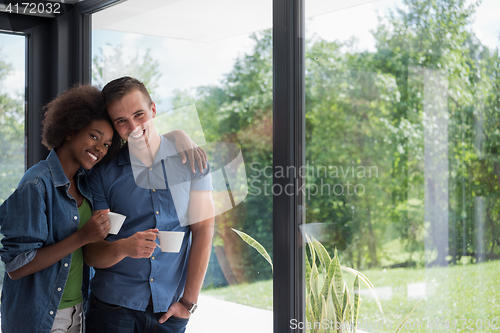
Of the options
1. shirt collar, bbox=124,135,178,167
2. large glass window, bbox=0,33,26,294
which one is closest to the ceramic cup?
shirt collar, bbox=124,135,178,167

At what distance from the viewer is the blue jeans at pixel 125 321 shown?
146cm

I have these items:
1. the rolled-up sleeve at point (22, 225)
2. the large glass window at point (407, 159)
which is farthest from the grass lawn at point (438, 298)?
the rolled-up sleeve at point (22, 225)

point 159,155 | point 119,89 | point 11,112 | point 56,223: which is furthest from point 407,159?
point 11,112

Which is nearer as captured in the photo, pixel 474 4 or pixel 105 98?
pixel 474 4

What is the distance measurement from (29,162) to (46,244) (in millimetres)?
1170

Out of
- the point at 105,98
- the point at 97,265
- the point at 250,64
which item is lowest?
the point at 97,265

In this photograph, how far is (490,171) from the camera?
1.05 meters

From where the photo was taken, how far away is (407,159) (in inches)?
46.8

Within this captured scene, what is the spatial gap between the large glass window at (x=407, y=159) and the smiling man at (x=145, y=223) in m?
0.43

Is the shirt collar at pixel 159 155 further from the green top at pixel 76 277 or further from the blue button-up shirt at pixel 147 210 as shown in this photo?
the green top at pixel 76 277

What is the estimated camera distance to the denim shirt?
1.31m

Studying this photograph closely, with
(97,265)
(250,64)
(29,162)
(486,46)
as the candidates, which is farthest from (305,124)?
(29,162)

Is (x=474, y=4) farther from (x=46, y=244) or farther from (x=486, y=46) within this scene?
(x=46, y=244)

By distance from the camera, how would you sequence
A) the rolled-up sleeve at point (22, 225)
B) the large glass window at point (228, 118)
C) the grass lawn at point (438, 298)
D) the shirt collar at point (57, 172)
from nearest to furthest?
the grass lawn at point (438, 298)
the rolled-up sleeve at point (22, 225)
the shirt collar at point (57, 172)
the large glass window at point (228, 118)
